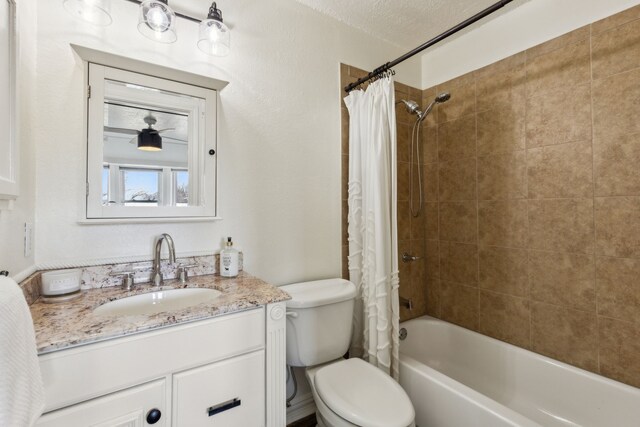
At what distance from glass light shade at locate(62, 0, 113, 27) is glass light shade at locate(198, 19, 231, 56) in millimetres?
365

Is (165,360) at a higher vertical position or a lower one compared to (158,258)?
lower

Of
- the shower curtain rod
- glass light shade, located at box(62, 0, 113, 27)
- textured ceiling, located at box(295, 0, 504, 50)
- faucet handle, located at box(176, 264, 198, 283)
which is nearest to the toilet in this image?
faucet handle, located at box(176, 264, 198, 283)

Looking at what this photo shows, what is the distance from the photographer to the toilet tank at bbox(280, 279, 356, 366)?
1427 mm

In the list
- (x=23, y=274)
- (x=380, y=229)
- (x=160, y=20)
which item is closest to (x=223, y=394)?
(x=23, y=274)

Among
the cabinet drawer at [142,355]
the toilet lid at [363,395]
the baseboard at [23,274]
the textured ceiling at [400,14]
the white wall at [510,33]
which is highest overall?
the textured ceiling at [400,14]

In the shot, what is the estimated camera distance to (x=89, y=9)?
1.19 m

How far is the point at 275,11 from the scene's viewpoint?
1.70 metres

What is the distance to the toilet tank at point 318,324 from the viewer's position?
1.43 m

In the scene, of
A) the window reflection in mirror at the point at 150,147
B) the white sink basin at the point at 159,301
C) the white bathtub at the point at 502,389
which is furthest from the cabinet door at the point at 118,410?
the white bathtub at the point at 502,389

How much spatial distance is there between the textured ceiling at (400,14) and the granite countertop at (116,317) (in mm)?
1712

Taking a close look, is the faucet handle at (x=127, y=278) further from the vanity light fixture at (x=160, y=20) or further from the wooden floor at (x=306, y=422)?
the wooden floor at (x=306, y=422)

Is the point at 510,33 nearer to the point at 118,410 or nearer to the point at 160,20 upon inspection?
the point at 160,20

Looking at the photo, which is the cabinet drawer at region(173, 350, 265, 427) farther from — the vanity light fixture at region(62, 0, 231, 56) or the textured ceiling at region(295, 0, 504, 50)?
the textured ceiling at region(295, 0, 504, 50)

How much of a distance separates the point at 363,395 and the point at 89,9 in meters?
1.94
